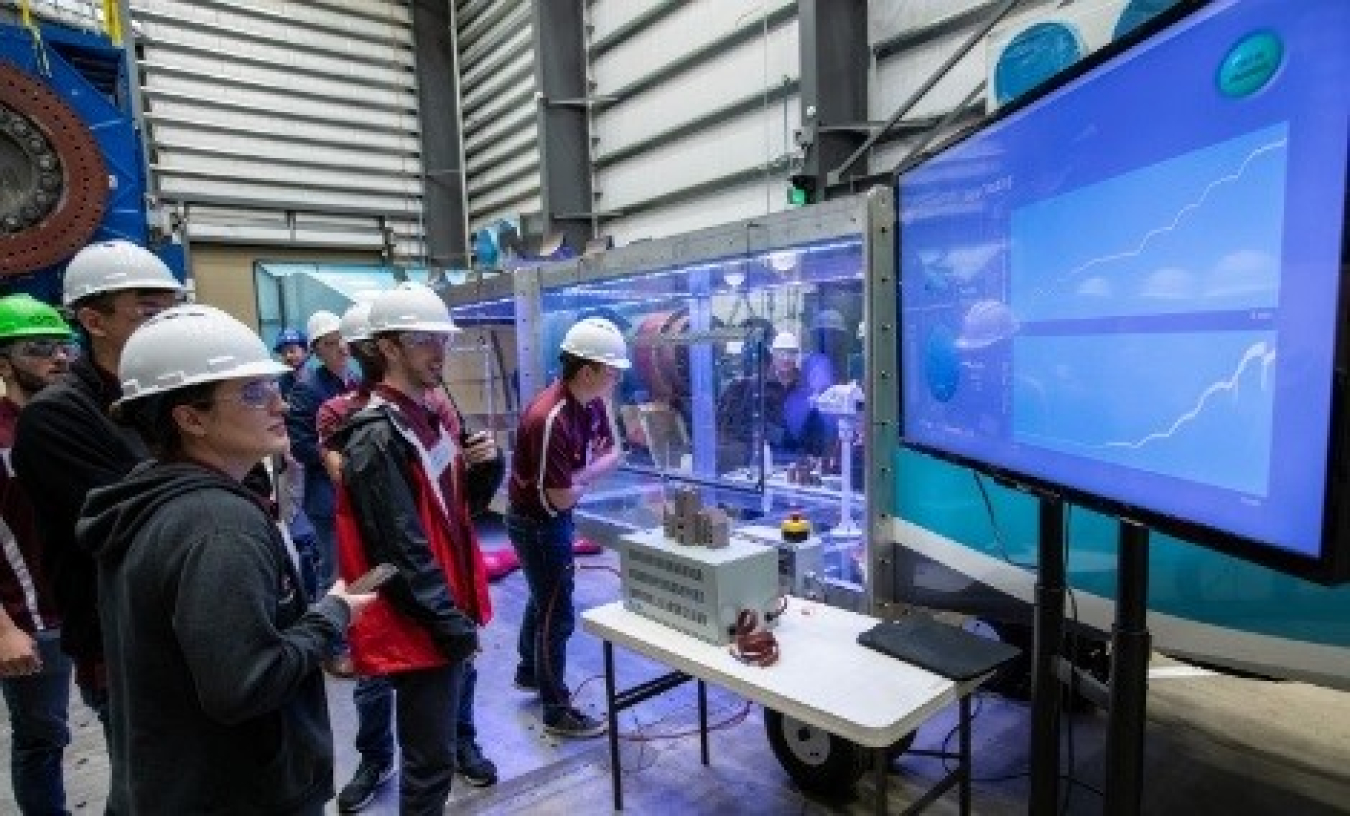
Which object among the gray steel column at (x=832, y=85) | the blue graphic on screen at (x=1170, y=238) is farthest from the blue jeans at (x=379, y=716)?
the gray steel column at (x=832, y=85)

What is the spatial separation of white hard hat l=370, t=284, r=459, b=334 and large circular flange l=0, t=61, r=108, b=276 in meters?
2.73

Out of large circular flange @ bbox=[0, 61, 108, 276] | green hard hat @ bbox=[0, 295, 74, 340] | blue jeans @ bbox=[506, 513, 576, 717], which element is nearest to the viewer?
green hard hat @ bbox=[0, 295, 74, 340]

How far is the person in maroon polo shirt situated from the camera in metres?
2.86

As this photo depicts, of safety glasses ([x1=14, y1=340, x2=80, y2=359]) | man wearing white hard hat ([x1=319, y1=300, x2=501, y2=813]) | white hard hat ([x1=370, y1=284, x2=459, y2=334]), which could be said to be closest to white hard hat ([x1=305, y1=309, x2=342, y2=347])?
man wearing white hard hat ([x1=319, y1=300, x2=501, y2=813])

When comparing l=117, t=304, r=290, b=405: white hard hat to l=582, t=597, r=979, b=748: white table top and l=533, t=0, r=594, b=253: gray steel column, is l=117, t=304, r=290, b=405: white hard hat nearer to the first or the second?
l=582, t=597, r=979, b=748: white table top

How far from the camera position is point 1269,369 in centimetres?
87

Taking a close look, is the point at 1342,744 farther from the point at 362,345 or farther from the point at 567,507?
the point at 362,345

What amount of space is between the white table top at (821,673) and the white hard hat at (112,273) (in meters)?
1.59

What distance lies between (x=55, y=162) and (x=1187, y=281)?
4734 millimetres

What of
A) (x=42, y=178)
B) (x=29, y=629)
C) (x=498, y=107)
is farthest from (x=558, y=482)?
(x=498, y=107)

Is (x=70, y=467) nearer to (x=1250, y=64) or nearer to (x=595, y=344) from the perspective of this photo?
(x=595, y=344)

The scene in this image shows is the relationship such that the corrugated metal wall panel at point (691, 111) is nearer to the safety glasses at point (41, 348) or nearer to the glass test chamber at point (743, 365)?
the glass test chamber at point (743, 365)

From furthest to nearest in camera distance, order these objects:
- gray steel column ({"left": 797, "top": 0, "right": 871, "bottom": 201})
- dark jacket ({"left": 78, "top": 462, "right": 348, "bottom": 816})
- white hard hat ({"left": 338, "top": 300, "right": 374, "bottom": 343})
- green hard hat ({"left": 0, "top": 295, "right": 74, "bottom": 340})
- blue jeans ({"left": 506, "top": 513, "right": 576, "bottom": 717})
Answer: gray steel column ({"left": 797, "top": 0, "right": 871, "bottom": 201})
white hard hat ({"left": 338, "top": 300, "right": 374, "bottom": 343})
blue jeans ({"left": 506, "top": 513, "right": 576, "bottom": 717})
green hard hat ({"left": 0, "top": 295, "right": 74, "bottom": 340})
dark jacket ({"left": 78, "top": 462, "right": 348, "bottom": 816})

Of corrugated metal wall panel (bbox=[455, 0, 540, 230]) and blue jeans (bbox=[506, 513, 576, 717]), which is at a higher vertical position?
corrugated metal wall panel (bbox=[455, 0, 540, 230])
